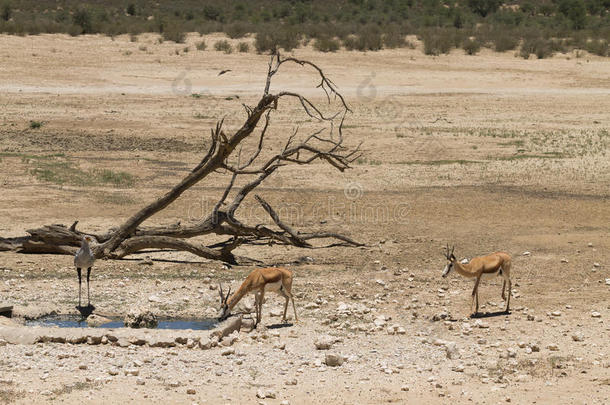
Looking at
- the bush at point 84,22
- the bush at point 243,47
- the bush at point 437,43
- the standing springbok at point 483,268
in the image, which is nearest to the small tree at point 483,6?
the bush at point 437,43

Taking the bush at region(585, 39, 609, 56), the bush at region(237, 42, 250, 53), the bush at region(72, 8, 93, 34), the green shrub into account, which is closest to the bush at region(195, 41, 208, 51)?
the bush at region(237, 42, 250, 53)

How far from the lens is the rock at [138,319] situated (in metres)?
11.4

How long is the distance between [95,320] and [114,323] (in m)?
0.24

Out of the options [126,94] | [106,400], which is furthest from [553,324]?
[126,94]

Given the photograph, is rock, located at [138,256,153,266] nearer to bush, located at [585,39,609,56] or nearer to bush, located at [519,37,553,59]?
bush, located at [519,37,553,59]

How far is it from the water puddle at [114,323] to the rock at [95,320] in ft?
0.13

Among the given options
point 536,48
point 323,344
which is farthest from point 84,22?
point 323,344

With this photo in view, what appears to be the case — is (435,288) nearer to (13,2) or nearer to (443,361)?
(443,361)

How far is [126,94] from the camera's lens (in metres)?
31.3

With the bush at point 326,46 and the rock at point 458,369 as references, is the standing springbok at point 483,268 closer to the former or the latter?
the rock at point 458,369

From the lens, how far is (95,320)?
1173 cm

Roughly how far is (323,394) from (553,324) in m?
3.59

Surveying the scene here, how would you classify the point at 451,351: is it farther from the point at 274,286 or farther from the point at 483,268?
the point at 274,286

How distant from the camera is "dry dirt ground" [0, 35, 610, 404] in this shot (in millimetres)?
9867
